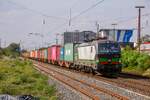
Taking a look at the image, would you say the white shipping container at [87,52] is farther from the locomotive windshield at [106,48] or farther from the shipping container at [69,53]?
the shipping container at [69,53]

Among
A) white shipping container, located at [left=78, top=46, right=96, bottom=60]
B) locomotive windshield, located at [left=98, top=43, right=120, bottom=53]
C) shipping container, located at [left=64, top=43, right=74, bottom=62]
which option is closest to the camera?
locomotive windshield, located at [left=98, top=43, right=120, bottom=53]

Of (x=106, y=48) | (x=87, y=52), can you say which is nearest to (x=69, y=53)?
(x=87, y=52)

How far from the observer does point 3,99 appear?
38.7 feet

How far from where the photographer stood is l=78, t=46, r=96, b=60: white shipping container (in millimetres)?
33431

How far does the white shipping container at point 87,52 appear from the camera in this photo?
3343 centimetres

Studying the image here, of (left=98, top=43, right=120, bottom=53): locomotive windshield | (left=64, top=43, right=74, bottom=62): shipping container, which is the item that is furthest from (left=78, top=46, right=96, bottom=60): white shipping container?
(left=64, top=43, right=74, bottom=62): shipping container

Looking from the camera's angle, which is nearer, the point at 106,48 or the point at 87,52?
the point at 106,48

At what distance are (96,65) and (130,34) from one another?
58.7 meters

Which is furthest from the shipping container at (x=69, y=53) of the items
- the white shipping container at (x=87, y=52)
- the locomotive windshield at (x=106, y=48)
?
the locomotive windshield at (x=106, y=48)

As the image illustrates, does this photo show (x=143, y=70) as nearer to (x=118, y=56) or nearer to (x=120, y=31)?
(x=118, y=56)

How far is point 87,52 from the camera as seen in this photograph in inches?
1398

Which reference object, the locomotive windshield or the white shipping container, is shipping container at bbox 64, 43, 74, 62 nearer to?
the white shipping container

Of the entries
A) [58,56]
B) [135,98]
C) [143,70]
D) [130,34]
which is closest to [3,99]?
[135,98]

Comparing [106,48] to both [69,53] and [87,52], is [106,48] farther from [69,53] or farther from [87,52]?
[69,53]
